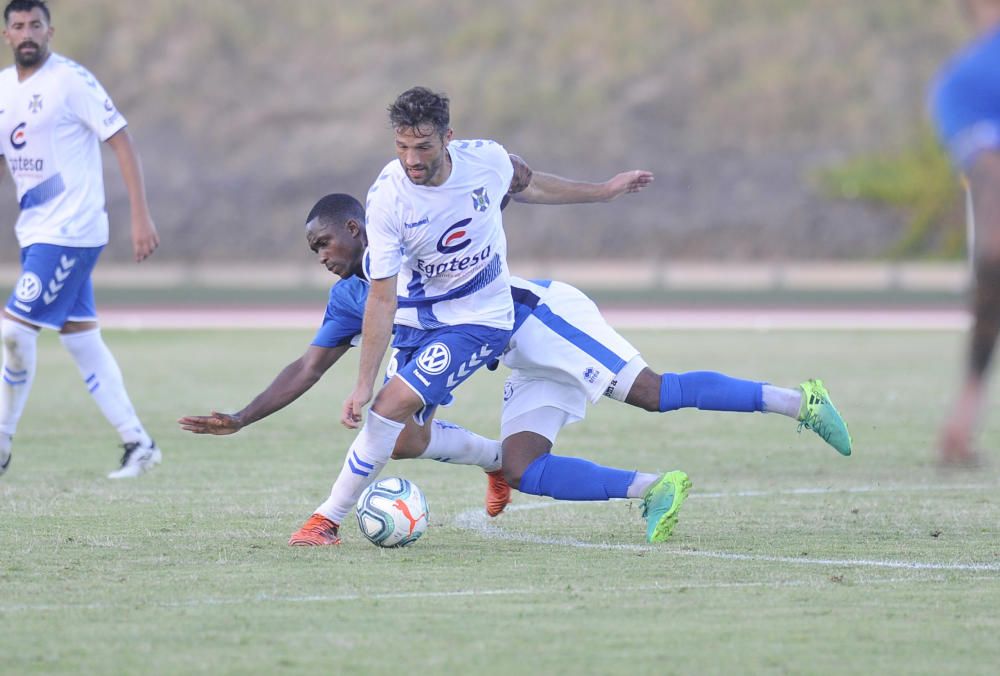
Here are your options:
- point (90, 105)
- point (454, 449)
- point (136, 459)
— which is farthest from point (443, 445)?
point (90, 105)

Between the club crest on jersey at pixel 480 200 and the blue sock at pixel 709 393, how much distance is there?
44.7 inches

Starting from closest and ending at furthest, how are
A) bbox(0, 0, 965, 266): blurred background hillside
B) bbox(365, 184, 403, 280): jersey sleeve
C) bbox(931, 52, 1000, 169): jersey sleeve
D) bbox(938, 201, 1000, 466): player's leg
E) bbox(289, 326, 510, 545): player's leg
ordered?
1. bbox(938, 201, 1000, 466): player's leg
2. bbox(931, 52, 1000, 169): jersey sleeve
3. bbox(365, 184, 403, 280): jersey sleeve
4. bbox(289, 326, 510, 545): player's leg
5. bbox(0, 0, 965, 266): blurred background hillside

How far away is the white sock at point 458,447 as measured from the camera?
706cm

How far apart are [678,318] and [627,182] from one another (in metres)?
21.6

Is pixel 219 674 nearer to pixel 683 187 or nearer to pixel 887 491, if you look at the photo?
pixel 887 491

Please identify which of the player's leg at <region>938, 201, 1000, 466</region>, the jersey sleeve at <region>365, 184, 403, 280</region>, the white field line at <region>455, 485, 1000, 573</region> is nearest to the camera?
the player's leg at <region>938, 201, 1000, 466</region>

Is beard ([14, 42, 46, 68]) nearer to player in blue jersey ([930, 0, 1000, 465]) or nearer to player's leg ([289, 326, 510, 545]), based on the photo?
player's leg ([289, 326, 510, 545])

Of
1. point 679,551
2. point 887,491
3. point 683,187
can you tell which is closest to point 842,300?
point 683,187

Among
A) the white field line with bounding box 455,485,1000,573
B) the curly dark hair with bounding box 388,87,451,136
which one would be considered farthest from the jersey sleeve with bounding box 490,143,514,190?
the white field line with bounding box 455,485,1000,573

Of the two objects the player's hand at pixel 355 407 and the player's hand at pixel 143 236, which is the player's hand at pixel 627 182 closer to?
the player's hand at pixel 355 407

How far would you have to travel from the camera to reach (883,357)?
18859 millimetres

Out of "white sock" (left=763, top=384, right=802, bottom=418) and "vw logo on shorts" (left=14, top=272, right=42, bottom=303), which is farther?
"vw logo on shorts" (left=14, top=272, right=42, bottom=303)

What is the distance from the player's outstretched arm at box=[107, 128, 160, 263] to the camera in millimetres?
8117

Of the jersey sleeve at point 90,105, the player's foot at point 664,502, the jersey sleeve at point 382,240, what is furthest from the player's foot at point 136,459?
the player's foot at point 664,502
